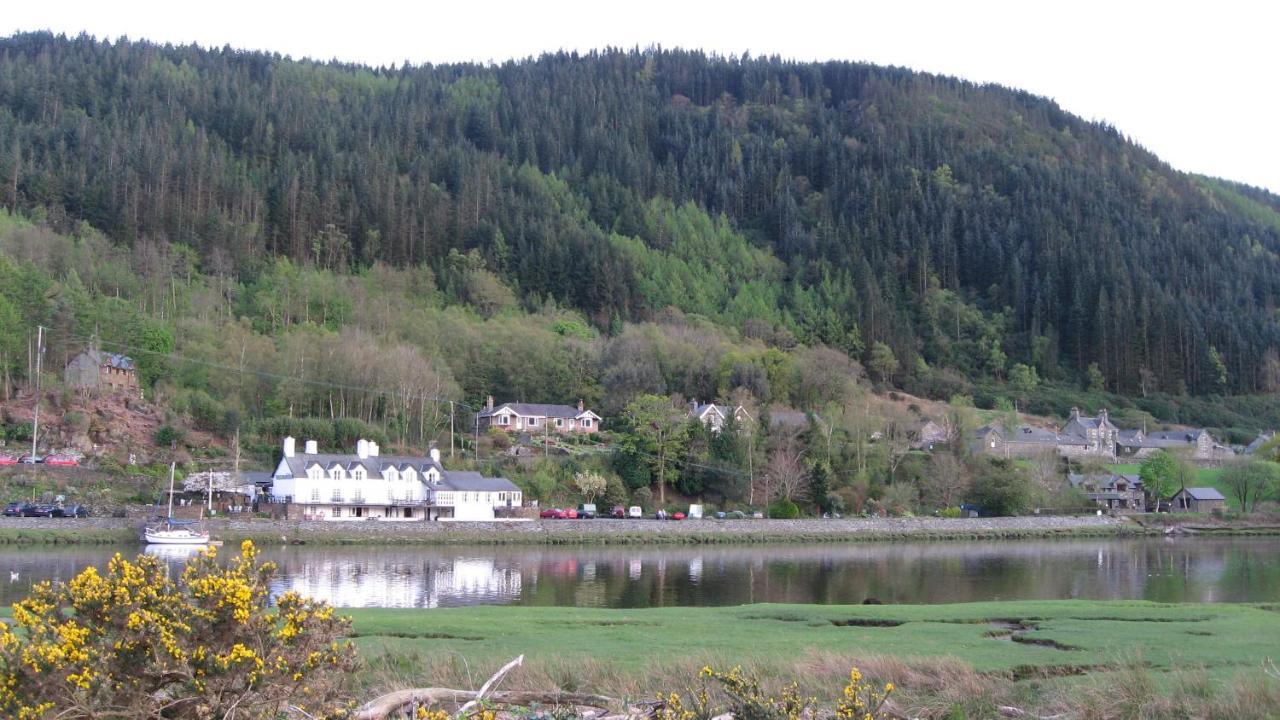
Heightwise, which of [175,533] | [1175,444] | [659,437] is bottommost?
[175,533]

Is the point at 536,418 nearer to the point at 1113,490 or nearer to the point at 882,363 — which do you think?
the point at 1113,490

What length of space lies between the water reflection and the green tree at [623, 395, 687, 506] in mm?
17061

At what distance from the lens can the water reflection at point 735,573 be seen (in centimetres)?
4381

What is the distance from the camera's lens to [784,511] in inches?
3339

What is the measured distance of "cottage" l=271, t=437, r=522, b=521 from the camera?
79875 mm

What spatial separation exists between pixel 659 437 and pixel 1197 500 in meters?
52.0

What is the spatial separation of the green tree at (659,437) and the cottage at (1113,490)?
4057 cm

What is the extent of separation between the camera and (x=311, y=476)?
79938mm

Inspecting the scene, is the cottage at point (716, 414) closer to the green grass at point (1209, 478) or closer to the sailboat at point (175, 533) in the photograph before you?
the green grass at point (1209, 478)

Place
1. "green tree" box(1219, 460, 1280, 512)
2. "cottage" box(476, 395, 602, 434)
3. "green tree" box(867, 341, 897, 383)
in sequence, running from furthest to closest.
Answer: "green tree" box(867, 341, 897, 383)
"cottage" box(476, 395, 602, 434)
"green tree" box(1219, 460, 1280, 512)

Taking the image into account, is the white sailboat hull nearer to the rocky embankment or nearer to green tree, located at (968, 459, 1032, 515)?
the rocky embankment

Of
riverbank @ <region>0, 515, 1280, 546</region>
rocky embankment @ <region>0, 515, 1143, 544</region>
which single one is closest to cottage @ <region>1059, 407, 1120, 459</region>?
riverbank @ <region>0, 515, 1280, 546</region>

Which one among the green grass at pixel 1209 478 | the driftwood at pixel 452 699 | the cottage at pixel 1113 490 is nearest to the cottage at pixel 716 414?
the cottage at pixel 1113 490

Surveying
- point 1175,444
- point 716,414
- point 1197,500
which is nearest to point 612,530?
point 716,414
